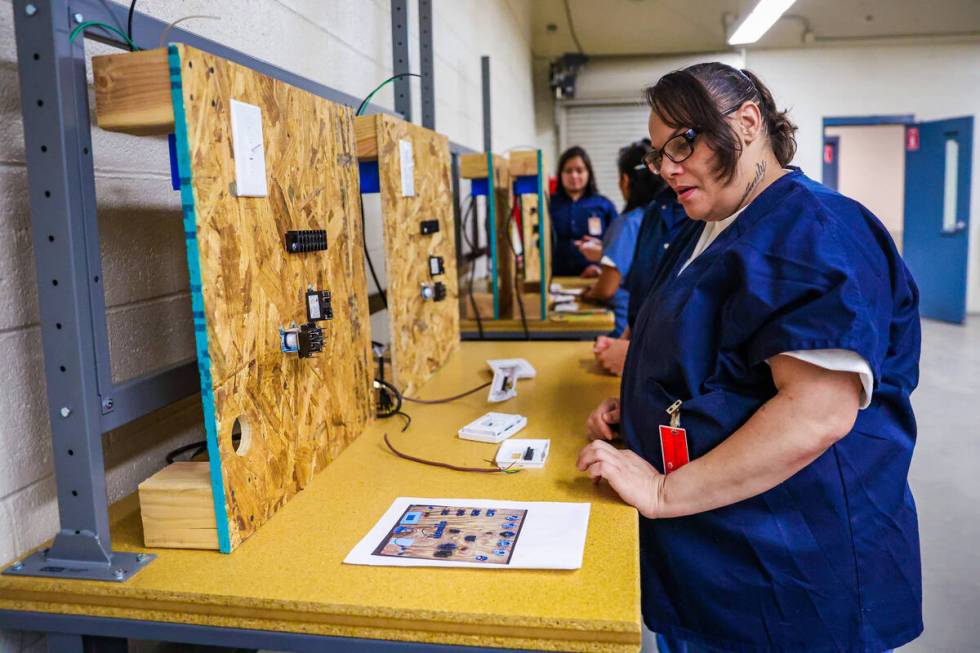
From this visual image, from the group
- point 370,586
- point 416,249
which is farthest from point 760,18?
point 370,586

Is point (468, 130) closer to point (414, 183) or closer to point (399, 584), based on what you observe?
point (414, 183)

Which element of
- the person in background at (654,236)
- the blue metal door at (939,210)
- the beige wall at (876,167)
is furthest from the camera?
the beige wall at (876,167)

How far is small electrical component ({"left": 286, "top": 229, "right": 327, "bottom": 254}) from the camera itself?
1183mm

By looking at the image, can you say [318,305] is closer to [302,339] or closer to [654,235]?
[302,339]

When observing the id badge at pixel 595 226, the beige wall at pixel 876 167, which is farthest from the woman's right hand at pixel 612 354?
the beige wall at pixel 876 167

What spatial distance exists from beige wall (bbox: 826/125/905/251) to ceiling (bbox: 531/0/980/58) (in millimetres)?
3538

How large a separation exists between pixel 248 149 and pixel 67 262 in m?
0.28

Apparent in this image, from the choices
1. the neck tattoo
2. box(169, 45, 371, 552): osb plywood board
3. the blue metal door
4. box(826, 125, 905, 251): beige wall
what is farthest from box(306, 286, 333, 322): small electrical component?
box(826, 125, 905, 251): beige wall

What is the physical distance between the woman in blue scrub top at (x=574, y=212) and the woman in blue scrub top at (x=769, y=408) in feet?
11.4

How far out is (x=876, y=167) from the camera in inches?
447

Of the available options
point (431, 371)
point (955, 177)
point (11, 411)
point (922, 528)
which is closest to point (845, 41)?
point (955, 177)

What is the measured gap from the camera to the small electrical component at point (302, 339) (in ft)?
3.82

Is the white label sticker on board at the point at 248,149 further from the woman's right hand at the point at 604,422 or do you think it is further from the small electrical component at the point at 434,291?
the small electrical component at the point at 434,291

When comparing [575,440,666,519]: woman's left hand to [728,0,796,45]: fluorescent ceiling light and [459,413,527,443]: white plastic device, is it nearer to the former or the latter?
[459,413,527,443]: white plastic device
